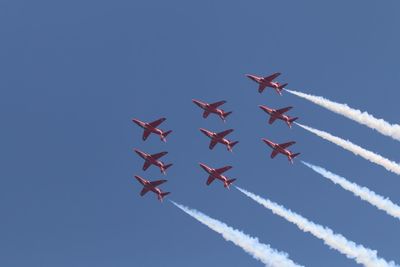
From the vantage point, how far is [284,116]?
188625mm

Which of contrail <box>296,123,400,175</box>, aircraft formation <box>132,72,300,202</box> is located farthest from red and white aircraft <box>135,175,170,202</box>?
contrail <box>296,123,400,175</box>

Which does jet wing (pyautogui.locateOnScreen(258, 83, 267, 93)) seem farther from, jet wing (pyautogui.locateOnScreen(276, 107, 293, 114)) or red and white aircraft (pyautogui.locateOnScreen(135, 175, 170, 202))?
red and white aircraft (pyautogui.locateOnScreen(135, 175, 170, 202))

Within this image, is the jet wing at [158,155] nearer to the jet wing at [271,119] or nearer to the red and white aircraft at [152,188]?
the red and white aircraft at [152,188]

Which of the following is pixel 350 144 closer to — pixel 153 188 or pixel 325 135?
pixel 325 135

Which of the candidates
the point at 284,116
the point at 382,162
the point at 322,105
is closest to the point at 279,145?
the point at 284,116

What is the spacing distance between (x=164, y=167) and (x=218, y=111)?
873 inches

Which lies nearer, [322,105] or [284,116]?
[322,105]

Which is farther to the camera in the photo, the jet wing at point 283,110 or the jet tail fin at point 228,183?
the jet tail fin at point 228,183

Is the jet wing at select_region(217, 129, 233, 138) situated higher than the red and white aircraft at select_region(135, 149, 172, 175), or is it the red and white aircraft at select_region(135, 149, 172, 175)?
the jet wing at select_region(217, 129, 233, 138)

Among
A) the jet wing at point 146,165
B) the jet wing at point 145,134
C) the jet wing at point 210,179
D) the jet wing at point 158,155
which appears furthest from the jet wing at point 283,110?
the jet wing at point 146,165

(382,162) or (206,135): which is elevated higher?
(382,162)

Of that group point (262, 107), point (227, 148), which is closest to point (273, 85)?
point (262, 107)

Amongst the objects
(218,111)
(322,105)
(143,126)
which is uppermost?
(322,105)

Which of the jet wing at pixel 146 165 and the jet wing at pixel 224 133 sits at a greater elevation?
the jet wing at pixel 224 133
